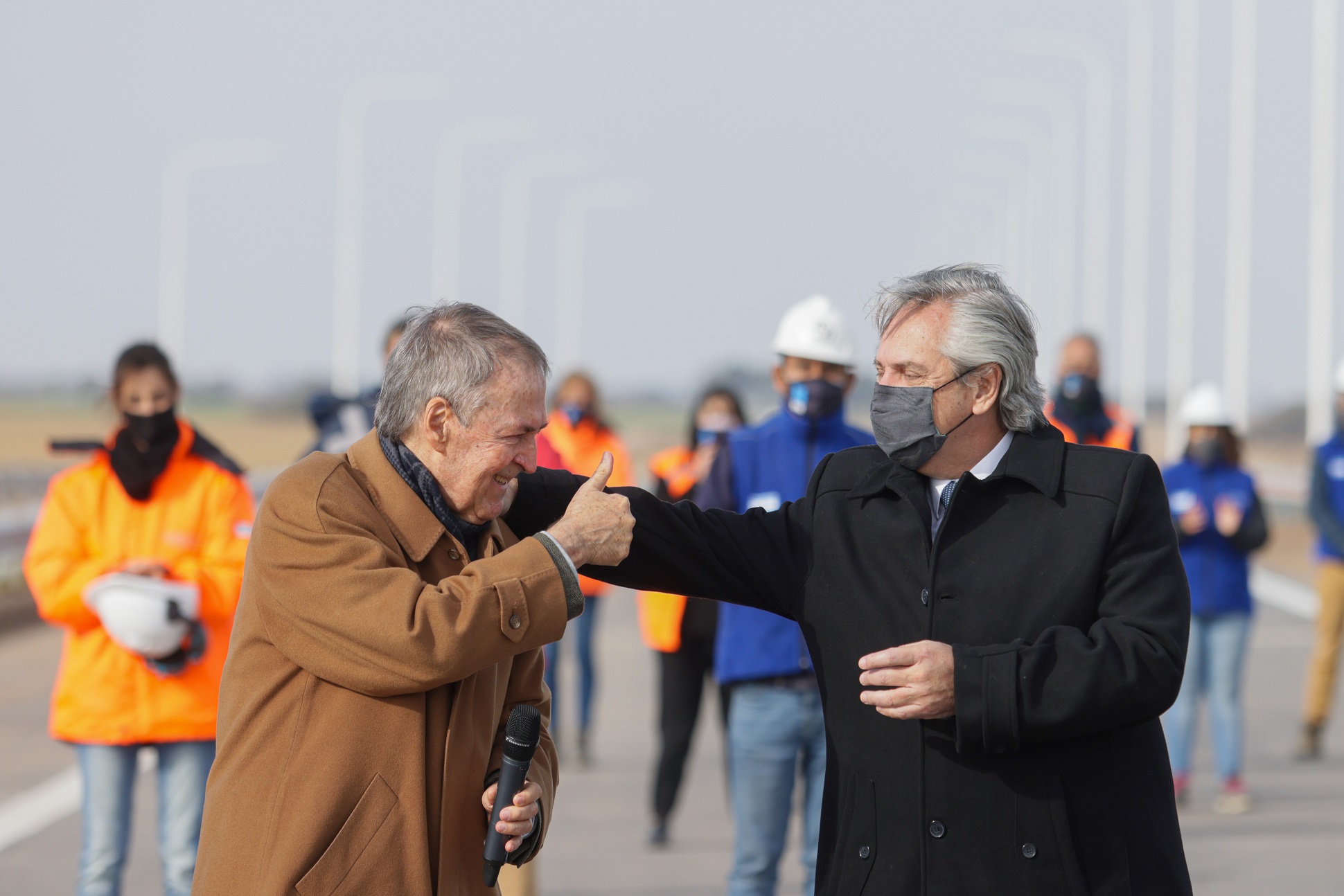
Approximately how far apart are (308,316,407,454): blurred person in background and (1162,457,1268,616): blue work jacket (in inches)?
192

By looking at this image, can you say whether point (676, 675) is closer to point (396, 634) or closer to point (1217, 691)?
point (1217, 691)

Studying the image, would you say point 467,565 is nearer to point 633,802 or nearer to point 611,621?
point 633,802

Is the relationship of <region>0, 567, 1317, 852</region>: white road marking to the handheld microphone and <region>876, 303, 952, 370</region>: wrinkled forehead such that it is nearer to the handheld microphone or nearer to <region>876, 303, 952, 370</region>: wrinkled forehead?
the handheld microphone

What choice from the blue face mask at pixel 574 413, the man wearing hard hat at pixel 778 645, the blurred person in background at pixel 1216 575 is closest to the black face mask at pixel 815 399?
the man wearing hard hat at pixel 778 645

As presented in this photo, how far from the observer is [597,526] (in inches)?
128

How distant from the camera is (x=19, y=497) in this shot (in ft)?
65.2

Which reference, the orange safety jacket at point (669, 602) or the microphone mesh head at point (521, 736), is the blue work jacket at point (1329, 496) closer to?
the orange safety jacket at point (669, 602)

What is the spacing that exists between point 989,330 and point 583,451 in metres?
7.65

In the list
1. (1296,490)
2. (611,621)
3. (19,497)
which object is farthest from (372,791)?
(1296,490)

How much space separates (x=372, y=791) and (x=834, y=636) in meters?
1.00

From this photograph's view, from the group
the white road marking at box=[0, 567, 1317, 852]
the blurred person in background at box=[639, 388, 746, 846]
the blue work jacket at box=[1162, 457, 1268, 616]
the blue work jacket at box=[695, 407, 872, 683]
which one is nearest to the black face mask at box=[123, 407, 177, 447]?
the white road marking at box=[0, 567, 1317, 852]

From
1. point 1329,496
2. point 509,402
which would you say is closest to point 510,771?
point 509,402

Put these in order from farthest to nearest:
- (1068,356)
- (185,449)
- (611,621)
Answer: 1. (611,621)
2. (1068,356)
3. (185,449)

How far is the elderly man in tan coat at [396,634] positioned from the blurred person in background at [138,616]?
2.59 m
